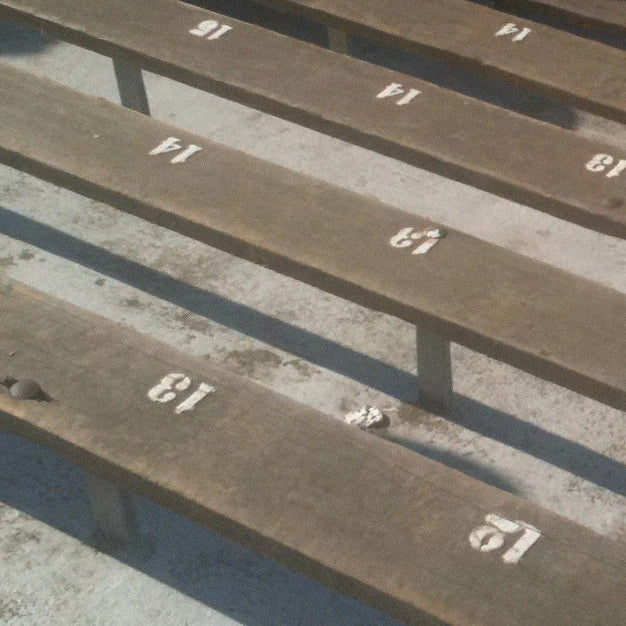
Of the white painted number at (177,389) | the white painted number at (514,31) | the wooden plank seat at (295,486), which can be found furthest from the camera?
the white painted number at (514,31)

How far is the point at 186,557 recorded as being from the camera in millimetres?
7215

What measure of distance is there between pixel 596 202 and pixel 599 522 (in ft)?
5.44

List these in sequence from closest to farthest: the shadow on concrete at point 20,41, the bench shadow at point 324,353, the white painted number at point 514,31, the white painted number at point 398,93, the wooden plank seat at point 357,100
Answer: the bench shadow at point 324,353 → the wooden plank seat at point 357,100 → the white painted number at point 398,93 → the white painted number at point 514,31 → the shadow on concrete at point 20,41

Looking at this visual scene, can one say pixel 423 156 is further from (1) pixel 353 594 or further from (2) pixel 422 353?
(1) pixel 353 594

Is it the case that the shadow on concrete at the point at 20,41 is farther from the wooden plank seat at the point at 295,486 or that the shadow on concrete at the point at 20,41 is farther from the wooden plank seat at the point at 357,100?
the wooden plank seat at the point at 295,486

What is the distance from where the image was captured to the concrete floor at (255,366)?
7074mm

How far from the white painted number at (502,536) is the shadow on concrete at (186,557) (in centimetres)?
84

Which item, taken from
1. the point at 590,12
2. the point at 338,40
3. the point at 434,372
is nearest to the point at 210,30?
the point at 338,40

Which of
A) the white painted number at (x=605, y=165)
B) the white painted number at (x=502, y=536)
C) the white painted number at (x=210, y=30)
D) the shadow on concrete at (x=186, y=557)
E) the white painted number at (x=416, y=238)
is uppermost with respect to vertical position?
the white painted number at (x=210, y=30)

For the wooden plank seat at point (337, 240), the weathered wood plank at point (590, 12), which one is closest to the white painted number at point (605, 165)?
the wooden plank seat at point (337, 240)

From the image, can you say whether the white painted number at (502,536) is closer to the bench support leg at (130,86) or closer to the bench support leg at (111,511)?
the bench support leg at (111,511)

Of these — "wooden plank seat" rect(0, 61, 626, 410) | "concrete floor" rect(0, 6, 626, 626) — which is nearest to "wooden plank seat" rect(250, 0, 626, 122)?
"concrete floor" rect(0, 6, 626, 626)

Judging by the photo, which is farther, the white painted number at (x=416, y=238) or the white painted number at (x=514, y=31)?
the white painted number at (x=514, y=31)

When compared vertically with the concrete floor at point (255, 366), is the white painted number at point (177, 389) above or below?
above
